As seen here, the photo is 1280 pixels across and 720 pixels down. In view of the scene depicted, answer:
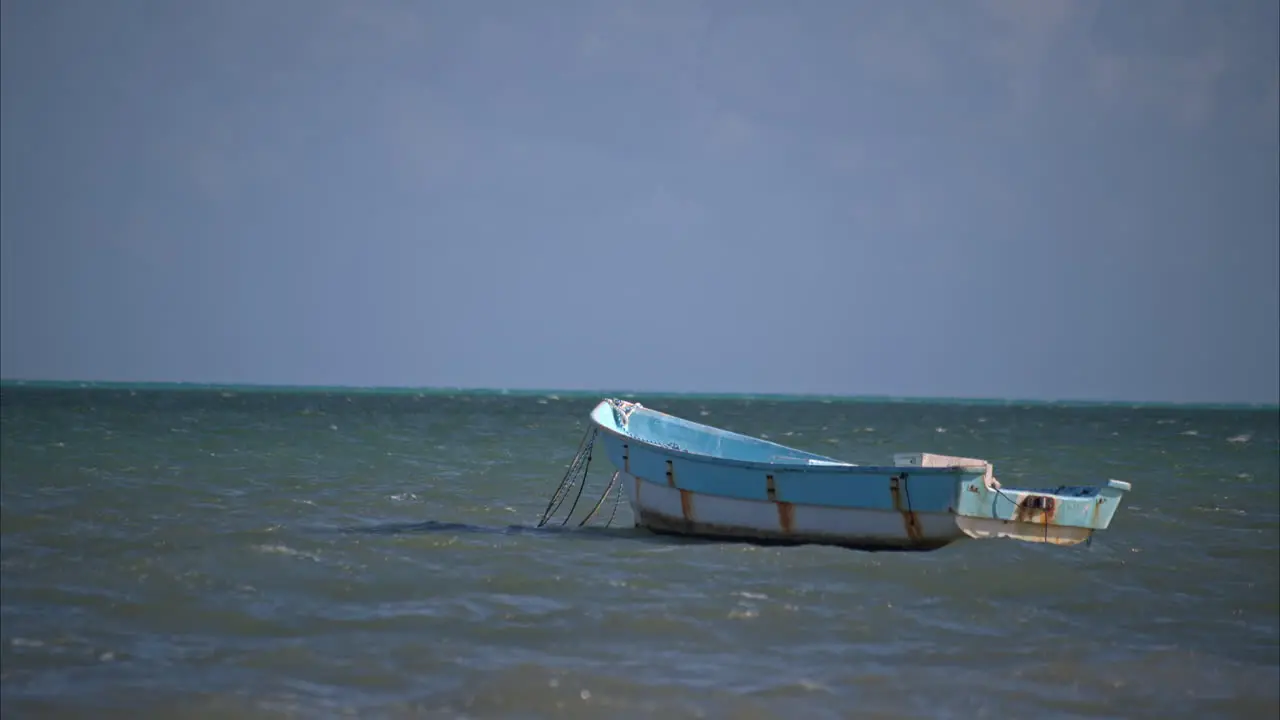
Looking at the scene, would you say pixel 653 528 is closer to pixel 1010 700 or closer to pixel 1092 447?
pixel 1010 700

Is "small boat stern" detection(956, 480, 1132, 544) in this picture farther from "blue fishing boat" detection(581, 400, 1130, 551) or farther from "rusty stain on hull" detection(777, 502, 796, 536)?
"rusty stain on hull" detection(777, 502, 796, 536)

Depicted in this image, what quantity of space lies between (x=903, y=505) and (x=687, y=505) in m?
3.63

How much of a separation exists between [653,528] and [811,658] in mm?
9035

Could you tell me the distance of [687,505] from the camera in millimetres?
20281

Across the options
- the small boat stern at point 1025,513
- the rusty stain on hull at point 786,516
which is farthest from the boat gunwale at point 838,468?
the rusty stain on hull at point 786,516

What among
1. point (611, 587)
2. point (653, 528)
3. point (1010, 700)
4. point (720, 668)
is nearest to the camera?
point (1010, 700)

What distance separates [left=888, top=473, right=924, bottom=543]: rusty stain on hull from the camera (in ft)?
61.0


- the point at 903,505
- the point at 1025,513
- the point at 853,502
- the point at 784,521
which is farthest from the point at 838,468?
the point at 1025,513

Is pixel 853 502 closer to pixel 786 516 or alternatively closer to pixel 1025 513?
pixel 786 516

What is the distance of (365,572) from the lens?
53.6ft

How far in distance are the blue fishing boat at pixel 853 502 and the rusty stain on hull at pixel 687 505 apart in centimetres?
2

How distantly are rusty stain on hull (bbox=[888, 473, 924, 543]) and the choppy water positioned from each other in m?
0.45

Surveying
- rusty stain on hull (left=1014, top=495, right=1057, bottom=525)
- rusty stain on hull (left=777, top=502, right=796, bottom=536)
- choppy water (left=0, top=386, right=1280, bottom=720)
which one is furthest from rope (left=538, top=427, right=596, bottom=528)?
rusty stain on hull (left=1014, top=495, right=1057, bottom=525)

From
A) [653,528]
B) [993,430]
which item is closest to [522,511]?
[653,528]
